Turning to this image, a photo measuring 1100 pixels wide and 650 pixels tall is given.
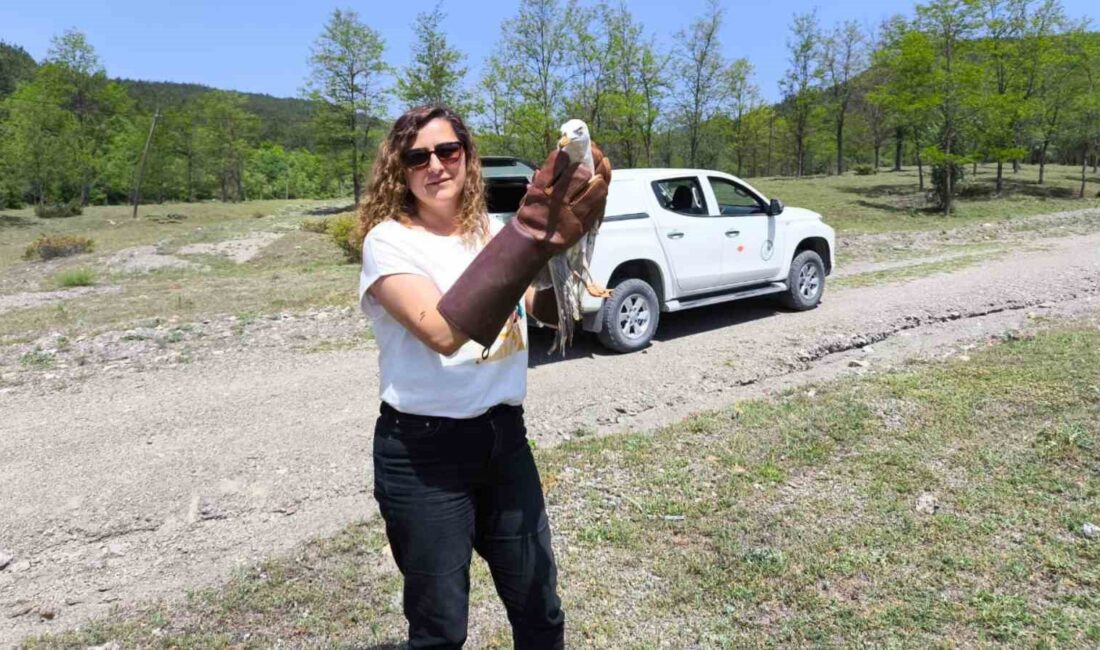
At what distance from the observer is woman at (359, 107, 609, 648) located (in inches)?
63.8

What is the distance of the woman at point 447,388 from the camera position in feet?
5.32

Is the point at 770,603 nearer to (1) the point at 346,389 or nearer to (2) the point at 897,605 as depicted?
(2) the point at 897,605

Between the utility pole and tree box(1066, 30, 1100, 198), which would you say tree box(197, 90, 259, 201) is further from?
tree box(1066, 30, 1100, 198)

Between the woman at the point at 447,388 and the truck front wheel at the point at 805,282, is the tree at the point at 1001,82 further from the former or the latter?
the woman at the point at 447,388

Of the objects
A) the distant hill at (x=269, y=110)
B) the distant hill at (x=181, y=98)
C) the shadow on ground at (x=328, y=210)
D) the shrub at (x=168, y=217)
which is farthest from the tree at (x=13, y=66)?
the shadow on ground at (x=328, y=210)

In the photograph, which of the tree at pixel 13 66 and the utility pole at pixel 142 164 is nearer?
the utility pole at pixel 142 164

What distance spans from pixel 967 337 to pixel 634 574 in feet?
18.8

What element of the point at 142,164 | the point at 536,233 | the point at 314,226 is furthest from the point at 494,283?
the point at 142,164

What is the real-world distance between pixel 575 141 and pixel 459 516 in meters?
0.99

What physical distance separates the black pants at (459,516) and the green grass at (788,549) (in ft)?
3.74

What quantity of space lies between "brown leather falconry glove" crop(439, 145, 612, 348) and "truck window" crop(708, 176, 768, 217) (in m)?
7.06

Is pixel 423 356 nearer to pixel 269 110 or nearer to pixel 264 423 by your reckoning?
pixel 264 423

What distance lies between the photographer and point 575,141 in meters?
1.42

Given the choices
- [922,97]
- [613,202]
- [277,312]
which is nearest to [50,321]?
[277,312]
